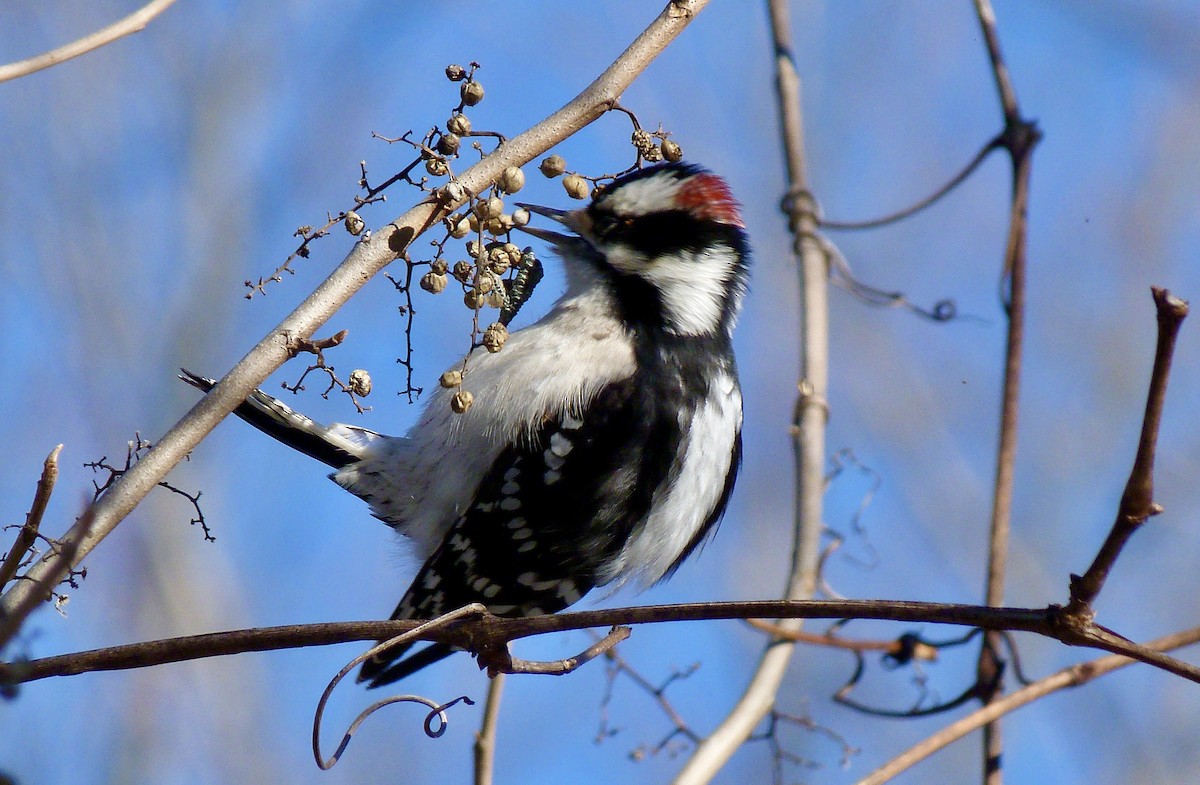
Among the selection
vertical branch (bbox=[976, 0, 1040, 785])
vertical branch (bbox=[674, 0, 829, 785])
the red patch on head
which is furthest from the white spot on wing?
vertical branch (bbox=[976, 0, 1040, 785])

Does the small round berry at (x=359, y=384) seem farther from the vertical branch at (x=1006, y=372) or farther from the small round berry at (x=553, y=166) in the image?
the vertical branch at (x=1006, y=372)

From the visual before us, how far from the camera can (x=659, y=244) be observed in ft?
11.0

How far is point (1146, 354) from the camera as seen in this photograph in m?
8.03

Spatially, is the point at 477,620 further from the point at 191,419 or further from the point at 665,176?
the point at 665,176

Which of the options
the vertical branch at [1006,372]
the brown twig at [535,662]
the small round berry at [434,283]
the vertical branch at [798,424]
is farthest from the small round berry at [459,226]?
the vertical branch at [1006,372]

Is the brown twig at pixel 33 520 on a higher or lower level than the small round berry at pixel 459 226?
lower

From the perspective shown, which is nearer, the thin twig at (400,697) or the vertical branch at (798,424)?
the thin twig at (400,697)

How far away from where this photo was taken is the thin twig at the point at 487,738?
7.47 feet

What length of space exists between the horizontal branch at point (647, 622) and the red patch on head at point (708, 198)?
2.12 m

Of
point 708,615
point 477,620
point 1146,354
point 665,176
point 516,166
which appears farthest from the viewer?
point 1146,354

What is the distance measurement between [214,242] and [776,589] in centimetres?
482

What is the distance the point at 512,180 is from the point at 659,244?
5.02ft

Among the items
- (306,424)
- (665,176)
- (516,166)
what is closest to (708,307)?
(665,176)

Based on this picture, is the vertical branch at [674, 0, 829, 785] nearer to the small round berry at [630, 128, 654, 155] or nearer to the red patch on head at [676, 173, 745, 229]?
the red patch on head at [676, 173, 745, 229]
